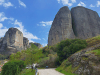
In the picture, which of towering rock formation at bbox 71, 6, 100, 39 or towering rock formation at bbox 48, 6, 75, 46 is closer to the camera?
towering rock formation at bbox 48, 6, 75, 46

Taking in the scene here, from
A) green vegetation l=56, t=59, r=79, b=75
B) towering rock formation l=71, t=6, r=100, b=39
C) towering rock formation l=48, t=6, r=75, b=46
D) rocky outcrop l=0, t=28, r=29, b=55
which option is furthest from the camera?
rocky outcrop l=0, t=28, r=29, b=55

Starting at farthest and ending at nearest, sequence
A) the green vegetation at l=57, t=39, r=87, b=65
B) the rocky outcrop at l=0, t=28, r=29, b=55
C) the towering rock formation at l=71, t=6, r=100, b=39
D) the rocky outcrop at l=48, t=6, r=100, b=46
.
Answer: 1. the rocky outcrop at l=0, t=28, r=29, b=55
2. the towering rock formation at l=71, t=6, r=100, b=39
3. the rocky outcrop at l=48, t=6, r=100, b=46
4. the green vegetation at l=57, t=39, r=87, b=65

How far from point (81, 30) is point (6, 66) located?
1717 inches

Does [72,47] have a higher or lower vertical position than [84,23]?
lower

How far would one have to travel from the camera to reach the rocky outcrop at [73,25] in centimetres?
4678

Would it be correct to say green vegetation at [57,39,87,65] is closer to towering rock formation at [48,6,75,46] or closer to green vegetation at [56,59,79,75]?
green vegetation at [56,59,79,75]

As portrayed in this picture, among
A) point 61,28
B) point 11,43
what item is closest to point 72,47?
point 61,28

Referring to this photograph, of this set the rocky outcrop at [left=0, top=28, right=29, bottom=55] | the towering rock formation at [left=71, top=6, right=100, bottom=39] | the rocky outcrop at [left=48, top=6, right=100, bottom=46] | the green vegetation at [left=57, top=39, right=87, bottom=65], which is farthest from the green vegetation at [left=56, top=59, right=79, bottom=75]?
the rocky outcrop at [left=0, top=28, right=29, bottom=55]

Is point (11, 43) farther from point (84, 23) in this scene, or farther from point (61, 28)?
point (84, 23)

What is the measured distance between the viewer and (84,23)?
4978cm

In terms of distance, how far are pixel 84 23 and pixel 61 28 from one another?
14.5 m

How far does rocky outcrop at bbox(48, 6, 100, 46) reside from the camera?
46781 mm

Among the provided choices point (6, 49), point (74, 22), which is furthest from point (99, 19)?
point (6, 49)

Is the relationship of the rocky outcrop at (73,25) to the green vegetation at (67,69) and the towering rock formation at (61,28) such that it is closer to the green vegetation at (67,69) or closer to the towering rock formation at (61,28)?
the towering rock formation at (61,28)
